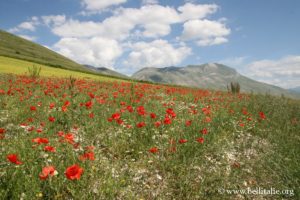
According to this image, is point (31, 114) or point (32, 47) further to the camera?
point (32, 47)

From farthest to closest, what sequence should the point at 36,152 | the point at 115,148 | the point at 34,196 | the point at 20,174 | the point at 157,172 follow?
the point at 115,148 → the point at 157,172 → the point at 36,152 → the point at 20,174 → the point at 34,196

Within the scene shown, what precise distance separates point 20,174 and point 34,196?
627 mm

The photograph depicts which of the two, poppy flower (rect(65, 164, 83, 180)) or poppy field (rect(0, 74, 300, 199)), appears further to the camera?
poppy field (rect(0, 74, 300, 199))

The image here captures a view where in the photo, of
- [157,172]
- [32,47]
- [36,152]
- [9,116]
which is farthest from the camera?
[32,47]

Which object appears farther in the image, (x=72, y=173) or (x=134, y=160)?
(x=134, y=160)

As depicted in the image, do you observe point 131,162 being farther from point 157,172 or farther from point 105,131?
point 105,131

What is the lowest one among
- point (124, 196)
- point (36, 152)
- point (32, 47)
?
point (124, 196)

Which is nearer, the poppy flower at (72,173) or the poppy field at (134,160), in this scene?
the poppy flower at (72,173)

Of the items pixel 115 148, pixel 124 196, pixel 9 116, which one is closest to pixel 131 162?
pixel 115 148

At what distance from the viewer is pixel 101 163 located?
5062 mm

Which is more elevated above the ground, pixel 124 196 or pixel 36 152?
pixel 36 152

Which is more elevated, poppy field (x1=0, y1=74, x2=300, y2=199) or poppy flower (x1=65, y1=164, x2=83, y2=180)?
poppy flower (x1=65, y1=164, x2=83, y2=180)

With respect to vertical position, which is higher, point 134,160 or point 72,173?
point 72,173

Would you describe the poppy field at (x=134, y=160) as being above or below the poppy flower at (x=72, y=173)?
below
